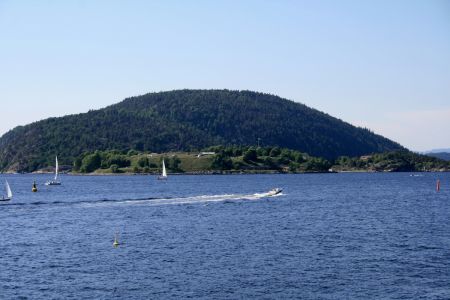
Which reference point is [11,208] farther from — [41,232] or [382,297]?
[382,297]

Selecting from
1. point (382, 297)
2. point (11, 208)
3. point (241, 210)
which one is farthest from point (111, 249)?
point (11, 208)

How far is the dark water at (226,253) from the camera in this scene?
64312 mm

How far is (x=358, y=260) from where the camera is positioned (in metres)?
77.8

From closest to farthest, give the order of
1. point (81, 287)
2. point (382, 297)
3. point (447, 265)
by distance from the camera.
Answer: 1. point (382, 297)
2. point (81, 287)
3. point (447, 265)

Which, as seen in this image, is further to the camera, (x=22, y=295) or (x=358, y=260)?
(x=358, y=260)

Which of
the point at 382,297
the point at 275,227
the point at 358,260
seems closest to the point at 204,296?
the point at 382,297

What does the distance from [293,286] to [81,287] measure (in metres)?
20.6

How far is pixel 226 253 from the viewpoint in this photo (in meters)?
83.1

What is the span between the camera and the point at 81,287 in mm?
65188

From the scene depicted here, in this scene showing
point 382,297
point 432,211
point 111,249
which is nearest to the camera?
point 382,297

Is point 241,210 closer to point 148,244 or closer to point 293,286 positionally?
point 148,244

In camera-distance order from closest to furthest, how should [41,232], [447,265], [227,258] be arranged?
1. [447,265]
2. [227,258]
3. [41,232]

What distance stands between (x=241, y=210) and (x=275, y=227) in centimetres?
3094

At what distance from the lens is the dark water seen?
2532 inches
